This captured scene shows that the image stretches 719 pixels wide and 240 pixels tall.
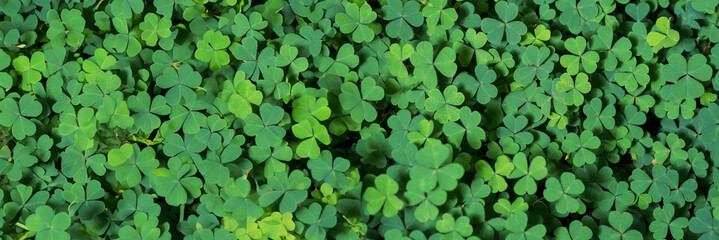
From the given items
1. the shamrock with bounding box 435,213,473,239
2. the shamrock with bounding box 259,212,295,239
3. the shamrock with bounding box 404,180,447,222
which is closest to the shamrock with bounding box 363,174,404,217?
the shamrock with bounding box 404,180,447,222

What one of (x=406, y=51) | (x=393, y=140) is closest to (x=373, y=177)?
(x=393, y=140)

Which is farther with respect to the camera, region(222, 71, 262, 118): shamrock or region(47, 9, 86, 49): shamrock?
region(47, 9, 86, 49): shamrock

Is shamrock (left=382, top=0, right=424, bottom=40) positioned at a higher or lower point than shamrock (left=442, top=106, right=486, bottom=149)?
higher

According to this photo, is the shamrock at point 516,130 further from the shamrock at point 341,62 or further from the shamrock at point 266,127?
the shamrock at point 266,127

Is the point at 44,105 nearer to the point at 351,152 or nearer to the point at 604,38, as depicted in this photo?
the point at 351,152

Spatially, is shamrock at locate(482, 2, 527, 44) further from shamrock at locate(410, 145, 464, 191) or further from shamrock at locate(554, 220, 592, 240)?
shamrock at locate(554, 220, 592, 240)

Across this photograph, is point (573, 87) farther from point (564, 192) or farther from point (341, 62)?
point (341, 62)

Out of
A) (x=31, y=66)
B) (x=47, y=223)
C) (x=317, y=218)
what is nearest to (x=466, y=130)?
(x=317, y=218)
